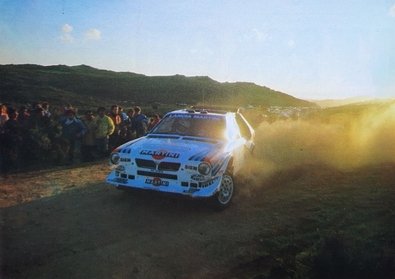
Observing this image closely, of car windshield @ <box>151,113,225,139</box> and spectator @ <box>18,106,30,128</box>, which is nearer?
car windshield @ <box>151,113,225,139</box>

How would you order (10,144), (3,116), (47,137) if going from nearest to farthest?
(10,144) < (3,116) < (47,137)

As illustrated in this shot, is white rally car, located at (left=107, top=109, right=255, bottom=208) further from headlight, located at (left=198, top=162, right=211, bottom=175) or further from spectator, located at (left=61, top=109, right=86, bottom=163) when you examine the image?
spectator, located at (left=61, top=109, right=86, bottom=163)

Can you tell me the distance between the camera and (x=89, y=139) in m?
12.6

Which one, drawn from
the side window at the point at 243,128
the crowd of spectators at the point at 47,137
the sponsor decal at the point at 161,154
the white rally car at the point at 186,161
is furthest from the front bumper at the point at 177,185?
the crowd of spectators at the point at 47,137

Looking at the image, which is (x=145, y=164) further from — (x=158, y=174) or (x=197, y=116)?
(x=197, y=116)

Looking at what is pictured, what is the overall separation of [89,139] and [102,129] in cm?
50

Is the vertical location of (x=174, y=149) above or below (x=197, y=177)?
above

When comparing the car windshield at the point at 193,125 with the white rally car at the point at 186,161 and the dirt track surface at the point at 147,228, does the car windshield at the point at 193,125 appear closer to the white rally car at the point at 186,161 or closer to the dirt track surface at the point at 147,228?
the white rally car at the point at 186,161

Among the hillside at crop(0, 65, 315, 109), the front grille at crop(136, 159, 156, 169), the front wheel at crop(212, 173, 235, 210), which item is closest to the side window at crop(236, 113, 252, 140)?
the front wheel at crop(212, 173, 235, 210)

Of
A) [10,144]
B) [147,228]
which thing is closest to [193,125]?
[147,228]

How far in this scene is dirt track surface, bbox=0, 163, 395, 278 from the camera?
5.14 metres

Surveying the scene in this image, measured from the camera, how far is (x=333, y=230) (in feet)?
21.6

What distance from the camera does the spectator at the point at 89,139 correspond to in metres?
12.6

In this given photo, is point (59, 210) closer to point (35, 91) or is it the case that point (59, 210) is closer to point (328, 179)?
point (328, 179)
